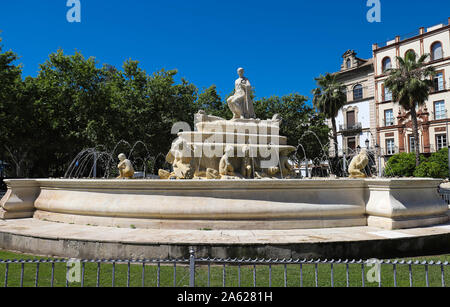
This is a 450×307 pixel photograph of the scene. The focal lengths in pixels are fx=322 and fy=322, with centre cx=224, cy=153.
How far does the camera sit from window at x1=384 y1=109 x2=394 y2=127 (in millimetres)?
41250

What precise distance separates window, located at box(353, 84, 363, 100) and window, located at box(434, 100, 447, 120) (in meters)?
10.1

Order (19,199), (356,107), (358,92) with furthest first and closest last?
(358,92)
(356,107)
(19,199)

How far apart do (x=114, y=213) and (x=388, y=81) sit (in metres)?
29.8

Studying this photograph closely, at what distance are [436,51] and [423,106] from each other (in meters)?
6.42

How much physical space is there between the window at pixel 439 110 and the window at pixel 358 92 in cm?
1006

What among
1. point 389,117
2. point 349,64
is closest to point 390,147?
point 389,117

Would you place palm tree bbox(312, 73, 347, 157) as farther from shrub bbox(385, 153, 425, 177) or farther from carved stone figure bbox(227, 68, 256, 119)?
carved stone figure bbox(227, 68, 256, 119)

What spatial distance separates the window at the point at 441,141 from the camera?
36.3m

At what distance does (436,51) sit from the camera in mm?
37562

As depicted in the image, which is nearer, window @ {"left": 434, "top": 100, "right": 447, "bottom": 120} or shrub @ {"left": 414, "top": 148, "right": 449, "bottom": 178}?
shrub @ {"left": 414, "top": 148, "right": 449, "bottom": 178}

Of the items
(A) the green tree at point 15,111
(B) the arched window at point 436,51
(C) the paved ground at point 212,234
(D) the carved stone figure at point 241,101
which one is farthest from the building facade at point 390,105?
(A) the green tree at point 15,111

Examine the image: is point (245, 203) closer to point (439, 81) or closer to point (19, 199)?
point (19, 199)

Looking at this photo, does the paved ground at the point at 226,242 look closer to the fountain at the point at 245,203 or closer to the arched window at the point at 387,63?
the fountain at the point at 245,203

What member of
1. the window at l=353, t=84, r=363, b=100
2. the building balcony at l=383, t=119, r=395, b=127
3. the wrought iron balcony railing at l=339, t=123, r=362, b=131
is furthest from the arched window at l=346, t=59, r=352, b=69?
the building balcony at l=383, t=119, r=395, b=127
